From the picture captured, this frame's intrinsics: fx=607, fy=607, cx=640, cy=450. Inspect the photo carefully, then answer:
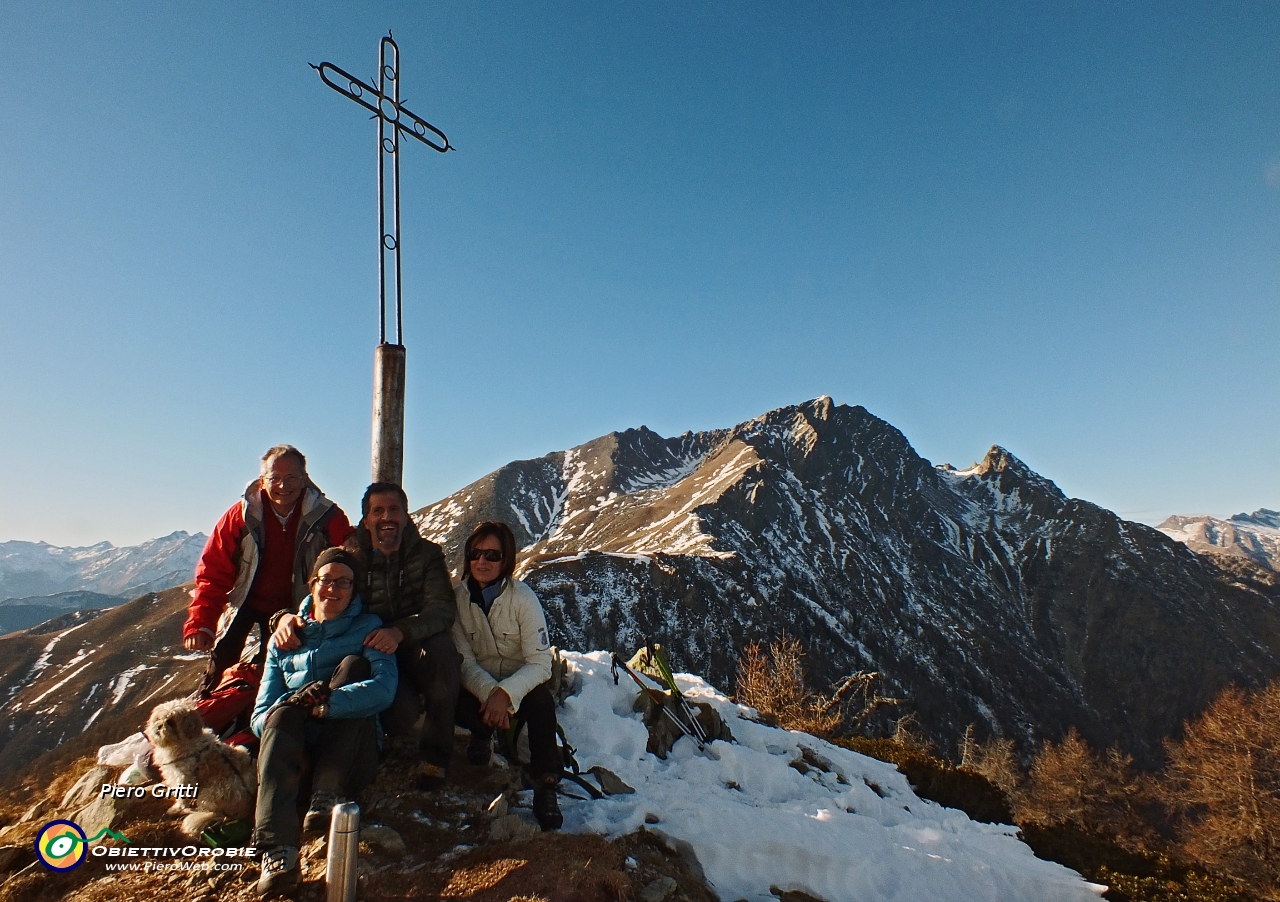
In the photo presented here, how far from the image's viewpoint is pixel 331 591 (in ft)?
16.5

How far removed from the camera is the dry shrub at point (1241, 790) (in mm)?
29781

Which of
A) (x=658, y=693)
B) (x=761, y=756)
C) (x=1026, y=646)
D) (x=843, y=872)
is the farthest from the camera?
(x=1026, y=646)

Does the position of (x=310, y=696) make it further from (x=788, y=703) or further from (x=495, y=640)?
(x=788, y=703)

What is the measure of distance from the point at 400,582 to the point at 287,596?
59.1 inches

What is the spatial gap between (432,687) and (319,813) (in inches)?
49.6

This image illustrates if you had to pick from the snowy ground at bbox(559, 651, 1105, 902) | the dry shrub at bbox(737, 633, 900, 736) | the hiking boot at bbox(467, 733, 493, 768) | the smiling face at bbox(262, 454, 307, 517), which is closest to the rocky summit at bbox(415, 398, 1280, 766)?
the dry shrub at bbox(737, 633, 900, 736)

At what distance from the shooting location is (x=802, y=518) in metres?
157

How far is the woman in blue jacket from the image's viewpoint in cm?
412

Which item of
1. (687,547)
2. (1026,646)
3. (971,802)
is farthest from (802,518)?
(971,802)

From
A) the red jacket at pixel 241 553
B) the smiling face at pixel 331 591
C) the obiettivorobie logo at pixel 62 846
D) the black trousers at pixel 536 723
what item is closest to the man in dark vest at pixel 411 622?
the smiling face at pixel 331 591

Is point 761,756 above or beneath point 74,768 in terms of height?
beneath

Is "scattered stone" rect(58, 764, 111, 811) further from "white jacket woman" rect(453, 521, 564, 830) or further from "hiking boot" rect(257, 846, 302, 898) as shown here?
"white jacket woman" rect(453, 521, 564, 830)

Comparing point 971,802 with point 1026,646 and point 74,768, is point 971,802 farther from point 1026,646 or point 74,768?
point 1026,646

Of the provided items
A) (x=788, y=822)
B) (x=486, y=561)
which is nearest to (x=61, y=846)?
(x=486, y=561)
